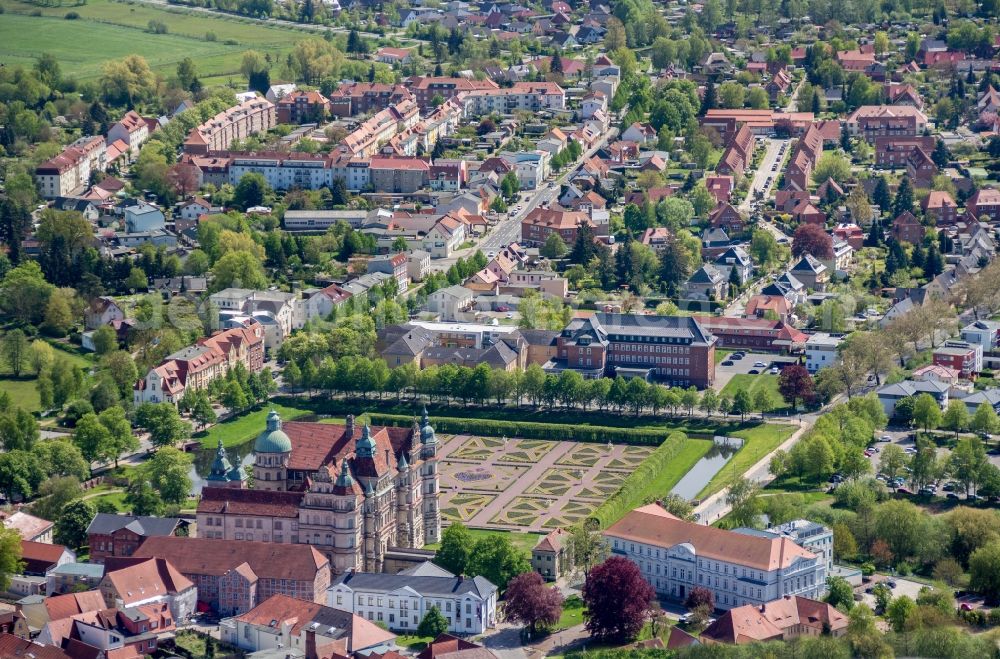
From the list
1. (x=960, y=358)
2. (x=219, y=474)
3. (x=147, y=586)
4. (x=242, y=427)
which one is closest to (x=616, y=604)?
(x=147, y=586)

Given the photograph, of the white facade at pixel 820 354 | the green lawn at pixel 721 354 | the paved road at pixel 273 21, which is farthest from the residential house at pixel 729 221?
the paved road at pixel 273 21

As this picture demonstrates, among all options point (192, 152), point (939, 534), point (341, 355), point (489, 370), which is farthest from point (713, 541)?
point (192, 152)

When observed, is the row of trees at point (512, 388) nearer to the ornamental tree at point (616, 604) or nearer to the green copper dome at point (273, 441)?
the green copper dome at point (273, 441)

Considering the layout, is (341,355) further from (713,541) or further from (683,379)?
(713,541)

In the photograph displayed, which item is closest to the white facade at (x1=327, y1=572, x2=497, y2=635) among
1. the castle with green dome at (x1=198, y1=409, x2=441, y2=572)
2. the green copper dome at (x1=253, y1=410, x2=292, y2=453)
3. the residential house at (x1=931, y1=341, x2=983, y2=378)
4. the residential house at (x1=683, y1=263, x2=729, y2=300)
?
the castle with green dome at (x1=198, y1=409, x2=441, y2=572)

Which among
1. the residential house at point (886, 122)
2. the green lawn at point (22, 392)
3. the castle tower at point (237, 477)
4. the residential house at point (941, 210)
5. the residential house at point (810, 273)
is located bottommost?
the green lawn at point (22, 392)

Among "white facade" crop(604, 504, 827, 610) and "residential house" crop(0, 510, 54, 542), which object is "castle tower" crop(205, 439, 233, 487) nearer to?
"residential house" crop(0, 510, 54, 542)

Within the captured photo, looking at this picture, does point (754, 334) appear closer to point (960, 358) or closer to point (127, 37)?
point (960, 358)
